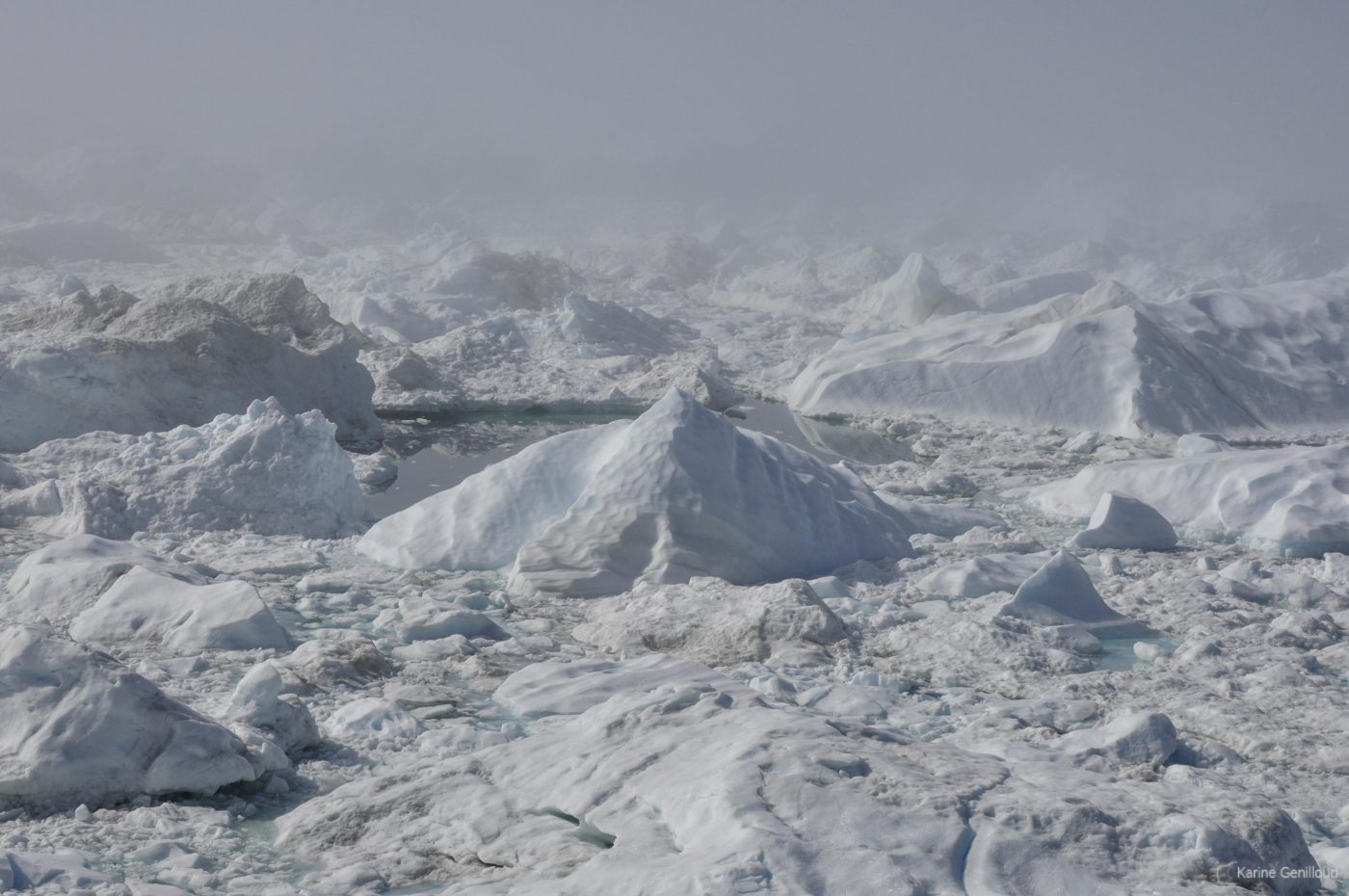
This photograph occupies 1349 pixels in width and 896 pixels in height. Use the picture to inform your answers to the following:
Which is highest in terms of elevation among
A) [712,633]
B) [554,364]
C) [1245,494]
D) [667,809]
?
[667,809]

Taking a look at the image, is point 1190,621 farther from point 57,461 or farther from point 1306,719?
point 57,461

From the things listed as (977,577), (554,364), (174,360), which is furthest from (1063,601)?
(554,364)

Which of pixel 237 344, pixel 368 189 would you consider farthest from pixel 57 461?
pixel 368 189

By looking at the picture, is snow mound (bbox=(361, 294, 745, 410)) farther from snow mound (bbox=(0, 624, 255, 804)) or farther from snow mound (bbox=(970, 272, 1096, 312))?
snow mound (bbox=(0, 624, 255, 804))

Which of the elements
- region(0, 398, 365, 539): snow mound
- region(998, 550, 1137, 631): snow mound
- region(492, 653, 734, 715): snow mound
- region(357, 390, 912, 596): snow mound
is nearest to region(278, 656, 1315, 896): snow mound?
region(492, 653, 734, 715): snow mound

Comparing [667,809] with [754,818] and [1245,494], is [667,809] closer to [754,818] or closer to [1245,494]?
[754,818]

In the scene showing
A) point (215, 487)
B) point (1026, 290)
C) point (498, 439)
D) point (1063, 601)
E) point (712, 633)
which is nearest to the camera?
point (712, 633)
